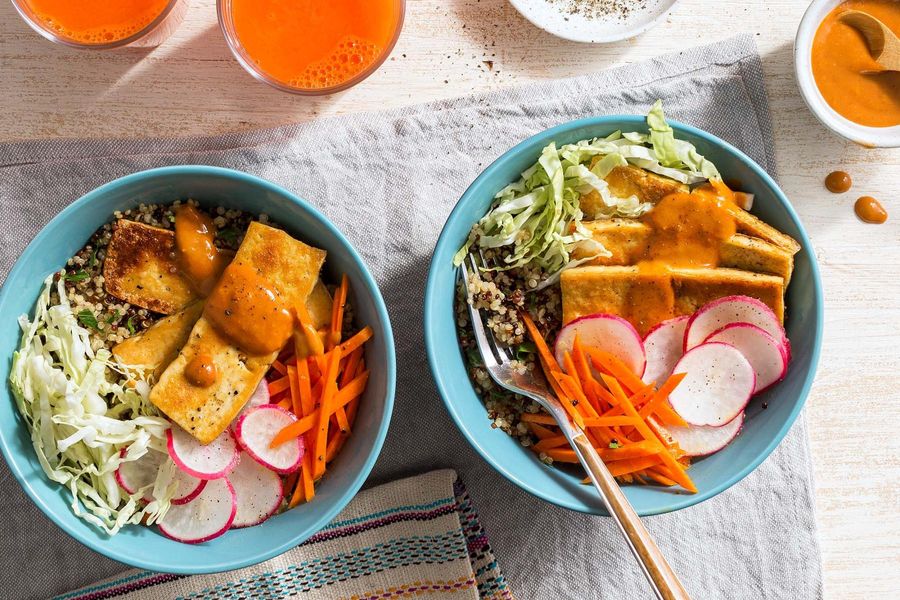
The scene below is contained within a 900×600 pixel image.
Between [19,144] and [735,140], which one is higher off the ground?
[19,144]

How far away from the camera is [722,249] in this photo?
243cm

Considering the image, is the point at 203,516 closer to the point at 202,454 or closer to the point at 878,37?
the point at 202,454

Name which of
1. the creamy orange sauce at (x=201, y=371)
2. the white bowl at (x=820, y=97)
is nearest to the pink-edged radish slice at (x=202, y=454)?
the creamy orange sauce at (x=201, y=371)

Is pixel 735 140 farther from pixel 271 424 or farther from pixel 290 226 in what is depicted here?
pixel 271 424

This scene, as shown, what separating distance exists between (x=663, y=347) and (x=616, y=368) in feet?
0.62

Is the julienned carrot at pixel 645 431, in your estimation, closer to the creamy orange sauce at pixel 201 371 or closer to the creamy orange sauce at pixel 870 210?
the creamy orange sauce at pixel 201 371

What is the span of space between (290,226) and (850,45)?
202 cm

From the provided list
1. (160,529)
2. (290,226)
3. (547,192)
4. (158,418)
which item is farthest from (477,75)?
(160,529)

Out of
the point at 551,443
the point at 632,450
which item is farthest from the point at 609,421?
the point at 551,443

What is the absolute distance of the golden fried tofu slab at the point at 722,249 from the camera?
7.88 ft

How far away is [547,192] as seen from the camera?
243 cm

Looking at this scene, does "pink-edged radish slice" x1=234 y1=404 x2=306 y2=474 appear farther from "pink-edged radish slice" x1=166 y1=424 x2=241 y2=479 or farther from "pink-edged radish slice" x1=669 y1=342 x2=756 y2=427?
Answer: "pink-edged radish slice" x1=669 y1=342 x2=756 y2=427

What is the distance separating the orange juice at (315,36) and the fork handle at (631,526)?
55.5 inches

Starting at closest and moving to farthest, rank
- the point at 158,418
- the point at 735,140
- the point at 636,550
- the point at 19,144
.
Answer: the point at 636,550
the point at 158,418
the point at 19,144
the point at 735,140
